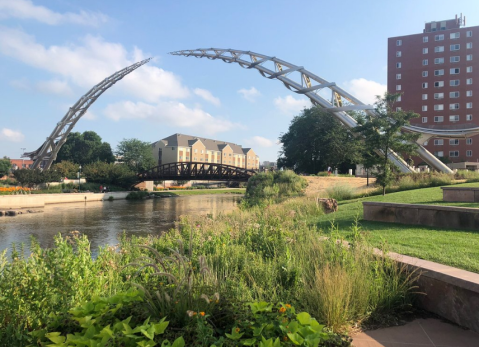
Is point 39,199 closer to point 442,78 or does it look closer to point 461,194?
point 461,194

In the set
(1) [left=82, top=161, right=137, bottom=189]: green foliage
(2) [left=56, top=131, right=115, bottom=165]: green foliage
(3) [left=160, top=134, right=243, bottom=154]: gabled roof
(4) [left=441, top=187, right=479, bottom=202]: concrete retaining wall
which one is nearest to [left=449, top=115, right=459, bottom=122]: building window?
(4) [left=441, top=187, right=479, bottom=202]: concrete retaining wall

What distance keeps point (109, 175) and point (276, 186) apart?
1935 inches

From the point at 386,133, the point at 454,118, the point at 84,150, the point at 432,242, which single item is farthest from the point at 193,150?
the point at 432,242

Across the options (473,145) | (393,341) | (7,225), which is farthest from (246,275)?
(473,145)

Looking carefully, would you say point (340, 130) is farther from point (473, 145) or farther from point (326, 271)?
point (326, 271)

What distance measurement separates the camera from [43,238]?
725 inches

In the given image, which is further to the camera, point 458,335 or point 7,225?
point 7,225

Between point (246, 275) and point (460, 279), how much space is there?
254cm

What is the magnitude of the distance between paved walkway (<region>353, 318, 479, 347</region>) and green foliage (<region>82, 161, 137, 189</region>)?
65.1m

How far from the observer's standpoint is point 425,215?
7.82m

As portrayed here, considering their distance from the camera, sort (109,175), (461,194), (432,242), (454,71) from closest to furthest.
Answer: (432,242) < (461,194) < (454,71) < (109,175)

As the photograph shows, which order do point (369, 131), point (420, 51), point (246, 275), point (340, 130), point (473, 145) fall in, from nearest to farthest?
point (246, 275) → point (369, 131) → point (340, 130) → point (473, 145) → point (420, 51)

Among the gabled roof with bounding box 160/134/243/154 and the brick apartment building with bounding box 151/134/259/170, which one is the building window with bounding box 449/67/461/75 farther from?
the gabled roof with bounding box 160/134/243/154

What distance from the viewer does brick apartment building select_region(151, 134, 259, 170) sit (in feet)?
343
